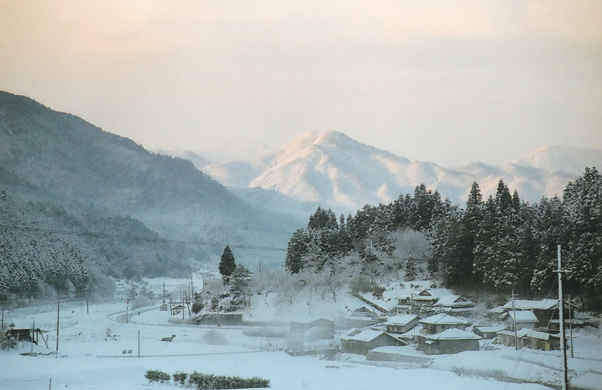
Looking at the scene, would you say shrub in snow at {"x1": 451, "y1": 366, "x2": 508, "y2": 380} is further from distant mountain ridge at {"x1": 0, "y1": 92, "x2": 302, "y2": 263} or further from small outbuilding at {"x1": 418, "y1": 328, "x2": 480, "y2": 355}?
distant mountain ridge at {"x1": 0, "y1": 92, "x2": 302, "y2": 263}

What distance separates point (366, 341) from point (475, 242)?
10.4m

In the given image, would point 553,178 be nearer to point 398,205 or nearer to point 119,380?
point 398,205

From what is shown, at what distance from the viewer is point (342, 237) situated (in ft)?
139

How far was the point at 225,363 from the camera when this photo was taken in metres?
20.7

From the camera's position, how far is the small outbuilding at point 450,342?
23609 millimetres

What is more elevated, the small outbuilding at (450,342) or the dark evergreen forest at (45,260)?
the dark evergreen forest at (45,260)

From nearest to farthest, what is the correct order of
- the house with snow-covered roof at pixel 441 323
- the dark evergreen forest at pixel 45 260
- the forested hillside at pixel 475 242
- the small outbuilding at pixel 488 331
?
the forested hillside at pixel 475 242 < the small outbuilding at pixel 488 331 < the dark evergreen forest at pixel 45 260 < the house with snow-covered roof at pixel 441 323

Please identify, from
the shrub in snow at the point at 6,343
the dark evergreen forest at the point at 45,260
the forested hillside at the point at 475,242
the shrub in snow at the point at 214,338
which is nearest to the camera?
the shrub in snow at the point at 6,343

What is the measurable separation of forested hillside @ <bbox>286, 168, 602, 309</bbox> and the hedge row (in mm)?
12052

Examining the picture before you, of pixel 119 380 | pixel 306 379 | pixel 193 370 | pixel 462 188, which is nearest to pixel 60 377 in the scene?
pixel 119 380

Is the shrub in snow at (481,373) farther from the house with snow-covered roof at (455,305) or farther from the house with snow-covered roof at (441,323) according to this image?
the house with snow-covered roof at (455,305)

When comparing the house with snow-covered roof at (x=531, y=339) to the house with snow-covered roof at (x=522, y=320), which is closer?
the house with snow-covered roof at (x=531, y=339)

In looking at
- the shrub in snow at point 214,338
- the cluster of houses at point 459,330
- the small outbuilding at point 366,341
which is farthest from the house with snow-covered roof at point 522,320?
the shrub in snow at point 214,338

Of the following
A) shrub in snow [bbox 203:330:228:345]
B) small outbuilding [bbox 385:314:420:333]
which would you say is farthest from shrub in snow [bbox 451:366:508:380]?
shrub in snow [bbox 203:330:228:345]
